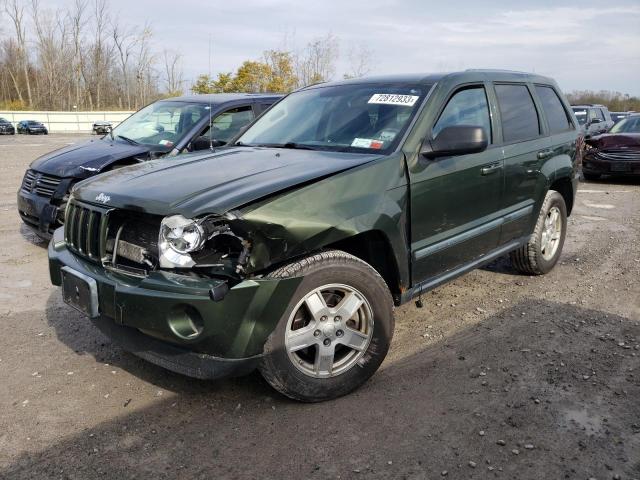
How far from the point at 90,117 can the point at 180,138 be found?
53241 millimetres

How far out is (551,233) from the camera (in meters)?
5.36

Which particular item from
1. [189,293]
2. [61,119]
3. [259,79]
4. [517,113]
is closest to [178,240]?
[189,293]

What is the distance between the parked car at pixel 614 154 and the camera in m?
11.8

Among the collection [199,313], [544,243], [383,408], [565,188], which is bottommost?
[383,408]

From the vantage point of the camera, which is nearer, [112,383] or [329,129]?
[112,383]

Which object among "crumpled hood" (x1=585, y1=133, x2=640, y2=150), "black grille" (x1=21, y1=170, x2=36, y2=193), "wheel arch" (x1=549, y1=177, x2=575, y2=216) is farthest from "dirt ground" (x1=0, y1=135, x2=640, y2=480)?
"crumpled hood" (x1=585, y1=133, x2=640, y2=150)

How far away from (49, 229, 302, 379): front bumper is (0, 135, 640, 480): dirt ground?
403mm

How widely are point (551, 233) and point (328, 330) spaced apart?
328cm

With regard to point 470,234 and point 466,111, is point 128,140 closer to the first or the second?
point 466,111

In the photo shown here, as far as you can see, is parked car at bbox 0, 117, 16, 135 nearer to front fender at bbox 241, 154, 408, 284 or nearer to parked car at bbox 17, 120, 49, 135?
parked car at bbox 17, 120, 49, 135

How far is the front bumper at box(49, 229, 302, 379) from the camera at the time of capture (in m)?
2.56

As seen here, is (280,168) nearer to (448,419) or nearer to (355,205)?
(355,205)

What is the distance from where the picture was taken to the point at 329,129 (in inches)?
153

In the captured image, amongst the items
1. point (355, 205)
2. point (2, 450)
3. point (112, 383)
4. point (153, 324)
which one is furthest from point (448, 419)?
point (2, 450)
